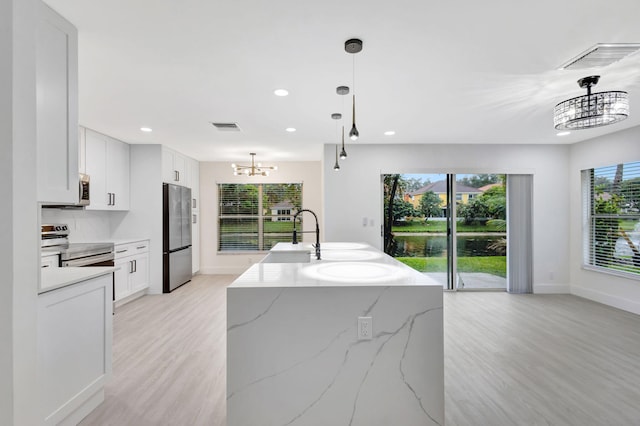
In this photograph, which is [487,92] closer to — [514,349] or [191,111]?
[514,349]

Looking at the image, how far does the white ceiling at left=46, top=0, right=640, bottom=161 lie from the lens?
67.0 inches

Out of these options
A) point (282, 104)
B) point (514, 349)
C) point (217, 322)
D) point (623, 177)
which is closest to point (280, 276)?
point (282, 104)

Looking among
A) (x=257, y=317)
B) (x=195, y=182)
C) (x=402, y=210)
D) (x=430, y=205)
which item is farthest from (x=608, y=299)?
(x=195, y=182)

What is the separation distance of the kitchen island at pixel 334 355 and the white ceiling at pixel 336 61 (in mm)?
1491

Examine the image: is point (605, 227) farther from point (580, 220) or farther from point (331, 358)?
point (331, 358)

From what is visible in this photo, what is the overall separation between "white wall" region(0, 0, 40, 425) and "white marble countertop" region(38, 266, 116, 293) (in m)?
0.20

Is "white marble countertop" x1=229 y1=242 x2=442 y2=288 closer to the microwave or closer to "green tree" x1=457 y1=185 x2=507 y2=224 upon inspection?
the microwave

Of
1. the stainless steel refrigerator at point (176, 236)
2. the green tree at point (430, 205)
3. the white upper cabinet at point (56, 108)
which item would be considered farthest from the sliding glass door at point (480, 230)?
the white upper cabinet at point (56, 108)

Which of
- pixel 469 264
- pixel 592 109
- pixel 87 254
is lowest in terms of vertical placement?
pixel 469 264

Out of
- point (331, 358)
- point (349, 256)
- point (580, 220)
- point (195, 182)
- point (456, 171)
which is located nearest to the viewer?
point (331, 358)

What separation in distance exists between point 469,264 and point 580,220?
1.74 metres

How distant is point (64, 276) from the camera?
189 centimetres

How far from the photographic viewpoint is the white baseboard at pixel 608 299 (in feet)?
13.1

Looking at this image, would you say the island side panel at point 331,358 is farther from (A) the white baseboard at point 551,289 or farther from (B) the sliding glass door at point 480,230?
(A) the white baseboard at point 551,289
